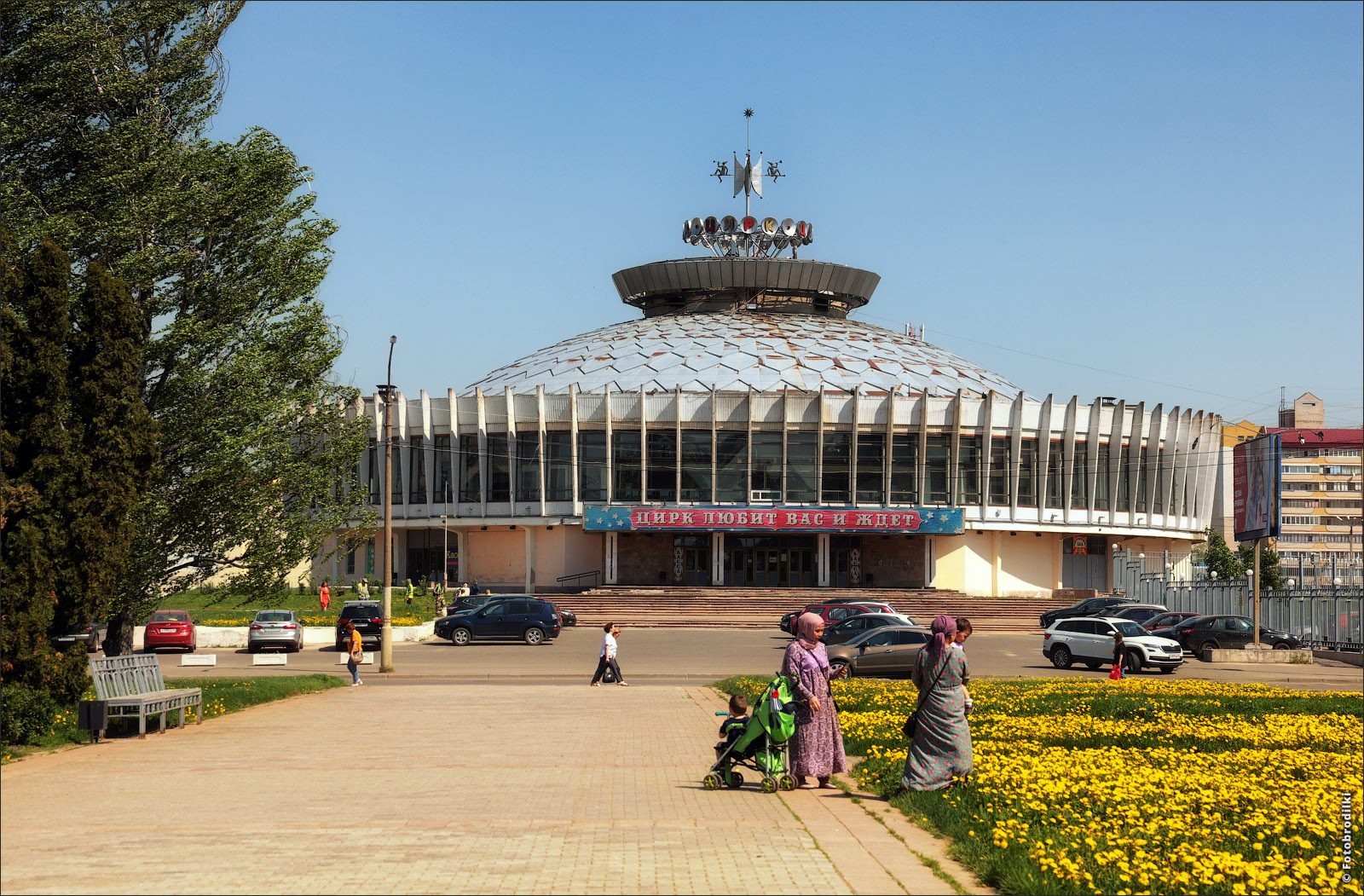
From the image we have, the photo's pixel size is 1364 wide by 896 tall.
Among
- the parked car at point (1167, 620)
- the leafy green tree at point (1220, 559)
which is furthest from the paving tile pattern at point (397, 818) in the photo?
the leafy green tree at point (1220, 559)

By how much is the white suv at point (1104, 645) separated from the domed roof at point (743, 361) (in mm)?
30632

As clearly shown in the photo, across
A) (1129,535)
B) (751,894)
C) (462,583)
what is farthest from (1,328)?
(1129,535)

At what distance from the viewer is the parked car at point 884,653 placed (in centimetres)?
2991

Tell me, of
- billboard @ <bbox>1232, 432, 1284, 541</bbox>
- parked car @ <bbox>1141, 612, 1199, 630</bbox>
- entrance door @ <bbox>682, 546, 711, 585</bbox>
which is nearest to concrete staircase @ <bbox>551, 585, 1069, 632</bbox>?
entrance door @ <bbox>682, 546, 711, 585</bbox>

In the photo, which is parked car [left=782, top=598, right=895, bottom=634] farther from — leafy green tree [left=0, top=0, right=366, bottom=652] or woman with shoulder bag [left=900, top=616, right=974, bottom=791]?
woman with shoulder bag [left=900, top=616, right=974, bottom=791]

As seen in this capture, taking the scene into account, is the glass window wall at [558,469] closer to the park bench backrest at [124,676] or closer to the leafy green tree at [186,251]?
the leafy green tree at [186,251]

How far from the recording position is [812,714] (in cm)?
1291

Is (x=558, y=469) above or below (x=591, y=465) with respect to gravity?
below

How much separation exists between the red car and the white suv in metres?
24.7

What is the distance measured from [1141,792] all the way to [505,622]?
3064cm

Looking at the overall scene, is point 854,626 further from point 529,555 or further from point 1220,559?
point 1220,559

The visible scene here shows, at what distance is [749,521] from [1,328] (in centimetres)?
4892

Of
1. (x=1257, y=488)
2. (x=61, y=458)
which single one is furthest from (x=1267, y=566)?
(x=61, y=458)

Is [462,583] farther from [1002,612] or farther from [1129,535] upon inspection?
[1129,535]
